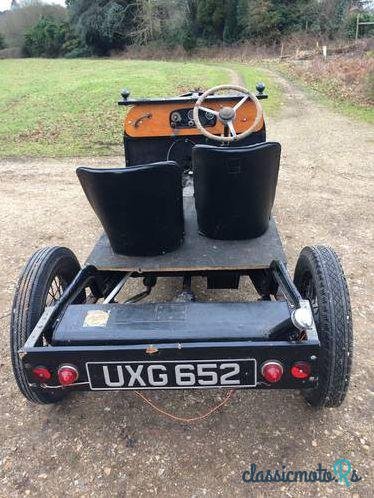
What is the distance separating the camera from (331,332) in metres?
2.39

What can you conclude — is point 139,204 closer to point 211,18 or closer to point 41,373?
point 41,373

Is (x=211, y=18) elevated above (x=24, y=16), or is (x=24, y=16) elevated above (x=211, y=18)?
(x=24, y=16)

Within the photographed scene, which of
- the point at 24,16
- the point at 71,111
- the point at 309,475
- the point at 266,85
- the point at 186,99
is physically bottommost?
the point at 266,85

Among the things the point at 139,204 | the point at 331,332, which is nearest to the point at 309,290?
the point at 331,332

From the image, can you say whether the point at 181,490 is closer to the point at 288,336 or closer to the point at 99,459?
the point at 99,459

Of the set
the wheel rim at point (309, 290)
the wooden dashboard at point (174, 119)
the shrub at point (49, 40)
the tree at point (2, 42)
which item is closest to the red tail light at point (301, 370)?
the wheel rim at point (309, 290)

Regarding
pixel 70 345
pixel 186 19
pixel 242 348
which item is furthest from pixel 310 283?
pixel 186 19

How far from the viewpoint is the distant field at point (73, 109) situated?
9748 millimetres

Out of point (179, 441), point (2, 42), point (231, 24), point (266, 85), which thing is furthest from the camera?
point (2, 42)

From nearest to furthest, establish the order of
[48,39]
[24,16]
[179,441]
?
[179,441], [48,39], [24,16]

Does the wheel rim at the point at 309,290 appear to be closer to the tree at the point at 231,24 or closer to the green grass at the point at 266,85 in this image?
the green grass at the point at 266,85

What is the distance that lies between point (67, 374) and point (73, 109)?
Answer: 11.3m

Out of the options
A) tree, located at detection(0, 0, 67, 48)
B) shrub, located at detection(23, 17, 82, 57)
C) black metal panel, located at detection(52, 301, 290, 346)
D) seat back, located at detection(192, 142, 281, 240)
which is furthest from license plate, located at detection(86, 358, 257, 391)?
tree, located at detection(0, 0, 67, 48)

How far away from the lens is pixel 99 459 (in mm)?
2541
